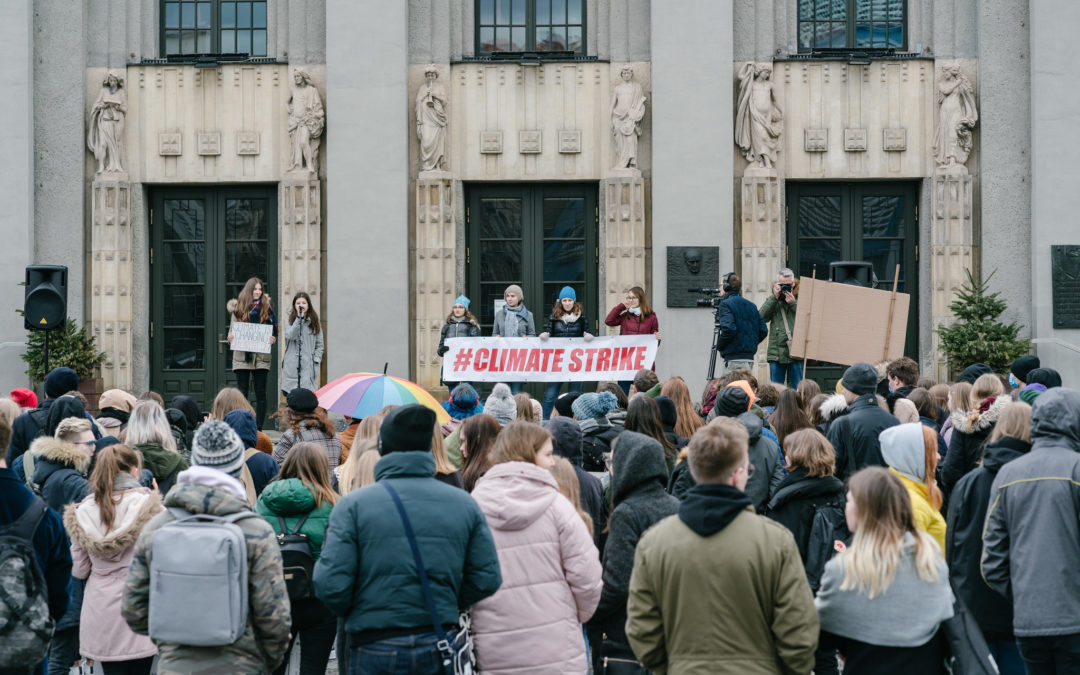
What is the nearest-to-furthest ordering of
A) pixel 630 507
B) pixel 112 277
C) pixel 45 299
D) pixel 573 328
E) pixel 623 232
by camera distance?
pixel 630 507 < pixel 573 328 < pixel 45 299 < pixel 623 232 < pixel 112 277

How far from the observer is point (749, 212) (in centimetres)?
2095

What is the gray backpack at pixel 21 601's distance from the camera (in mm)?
6074

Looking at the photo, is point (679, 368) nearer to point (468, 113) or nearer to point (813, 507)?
point (468, 113)

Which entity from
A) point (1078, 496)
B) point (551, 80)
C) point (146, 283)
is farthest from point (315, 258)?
point (1078, 496)

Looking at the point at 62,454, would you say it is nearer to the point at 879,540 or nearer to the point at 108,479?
the point at 108,479

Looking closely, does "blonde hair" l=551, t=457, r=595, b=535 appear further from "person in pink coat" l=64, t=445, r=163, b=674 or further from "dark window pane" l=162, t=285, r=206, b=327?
"dark window pane" l=162, t=285, r=206, b=327

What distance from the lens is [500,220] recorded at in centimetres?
2177

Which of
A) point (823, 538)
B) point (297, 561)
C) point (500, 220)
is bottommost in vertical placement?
point (297, 561)

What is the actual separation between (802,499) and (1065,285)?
1481 centimetres

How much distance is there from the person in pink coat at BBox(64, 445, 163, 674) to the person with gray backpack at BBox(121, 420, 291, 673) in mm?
1206

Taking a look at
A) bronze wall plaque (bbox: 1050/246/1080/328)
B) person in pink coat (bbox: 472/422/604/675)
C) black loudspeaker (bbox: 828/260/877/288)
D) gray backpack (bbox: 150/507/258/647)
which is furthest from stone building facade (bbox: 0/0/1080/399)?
gray backpack (bbox: 150/507/258/647)

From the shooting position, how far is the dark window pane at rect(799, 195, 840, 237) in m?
21.6

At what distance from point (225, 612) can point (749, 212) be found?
1624 cm

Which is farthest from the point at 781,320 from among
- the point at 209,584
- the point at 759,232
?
the point at 209,584
